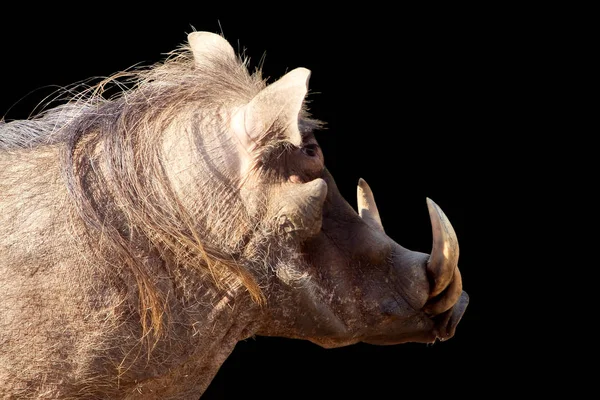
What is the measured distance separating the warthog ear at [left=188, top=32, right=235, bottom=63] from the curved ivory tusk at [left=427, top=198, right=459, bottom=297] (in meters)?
0.84

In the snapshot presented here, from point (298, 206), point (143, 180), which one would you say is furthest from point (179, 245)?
point (298, 206)

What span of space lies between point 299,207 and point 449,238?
521 mm

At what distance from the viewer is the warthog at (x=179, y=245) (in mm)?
3168

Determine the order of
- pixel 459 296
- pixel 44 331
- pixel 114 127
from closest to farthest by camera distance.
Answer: pixel 44 331
pixel 114 127
pixel 459 296

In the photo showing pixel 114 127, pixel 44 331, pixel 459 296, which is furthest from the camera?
pixel 459 296

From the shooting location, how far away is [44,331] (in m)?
3.15

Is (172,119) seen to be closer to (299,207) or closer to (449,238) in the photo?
(299,207)

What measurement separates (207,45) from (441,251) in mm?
1033

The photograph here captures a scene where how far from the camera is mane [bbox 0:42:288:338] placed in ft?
10.5

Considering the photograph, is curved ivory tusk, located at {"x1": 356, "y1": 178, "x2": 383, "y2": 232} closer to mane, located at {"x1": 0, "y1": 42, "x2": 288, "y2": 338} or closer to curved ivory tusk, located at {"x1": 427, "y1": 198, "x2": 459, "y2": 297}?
curved ivory tusk, located at {"x1": 427, "y1": 198, "x2": 459, "y2": 297}

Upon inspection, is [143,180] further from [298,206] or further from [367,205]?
[367,205]

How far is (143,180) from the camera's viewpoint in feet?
10.8

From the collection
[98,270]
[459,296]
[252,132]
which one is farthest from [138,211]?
[459,296]

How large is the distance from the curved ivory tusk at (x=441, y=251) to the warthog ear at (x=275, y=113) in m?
0.53
